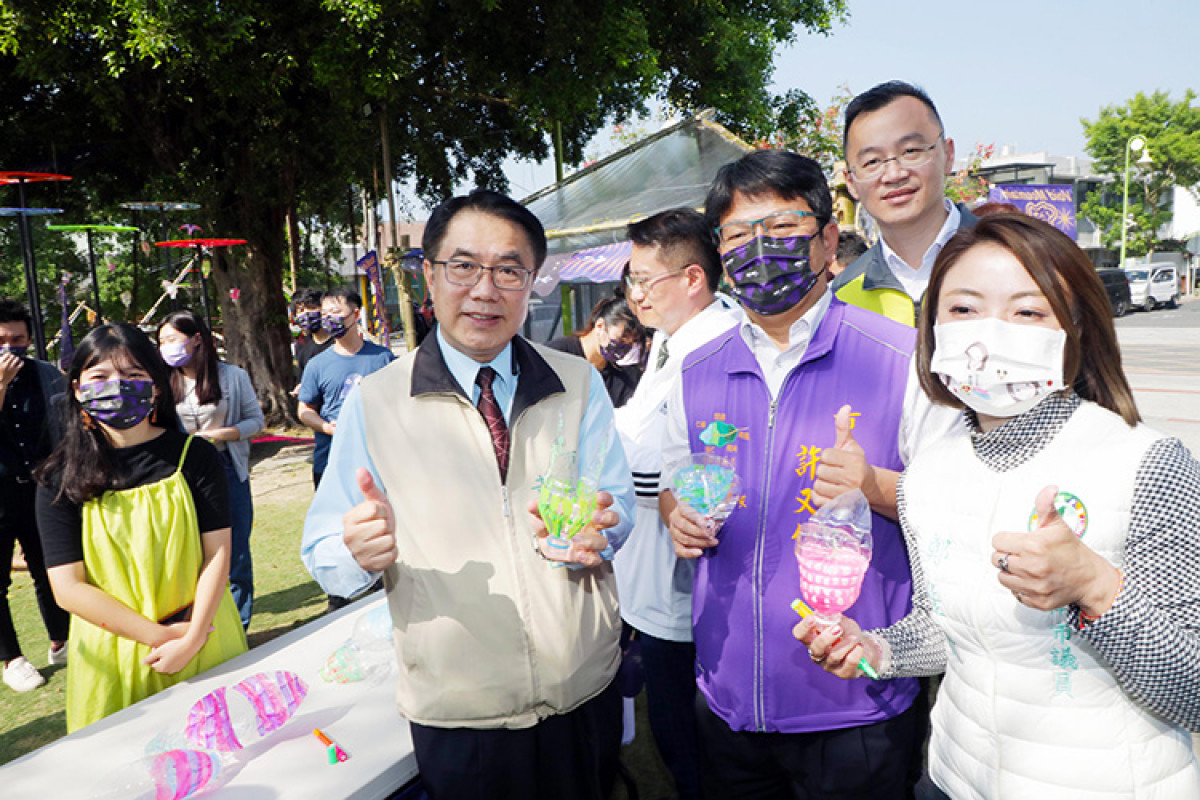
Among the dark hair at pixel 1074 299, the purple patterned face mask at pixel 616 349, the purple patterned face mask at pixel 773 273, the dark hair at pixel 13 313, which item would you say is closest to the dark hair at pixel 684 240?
the purple patterned face mask at pixel 616 349

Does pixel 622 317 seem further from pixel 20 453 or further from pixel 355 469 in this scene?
pixel 20 453

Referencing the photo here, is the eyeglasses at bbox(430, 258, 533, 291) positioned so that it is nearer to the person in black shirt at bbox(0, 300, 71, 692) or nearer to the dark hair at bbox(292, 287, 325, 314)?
the person in black shirt at bbox(0, 300, 71, 692)

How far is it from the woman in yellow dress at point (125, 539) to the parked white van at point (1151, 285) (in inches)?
1302

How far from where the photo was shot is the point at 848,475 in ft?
5.66

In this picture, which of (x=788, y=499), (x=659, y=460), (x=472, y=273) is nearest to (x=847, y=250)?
(x=659, y=460)

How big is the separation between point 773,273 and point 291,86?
11204 millimetres

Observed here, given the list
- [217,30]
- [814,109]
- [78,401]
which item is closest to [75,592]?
[78,401]

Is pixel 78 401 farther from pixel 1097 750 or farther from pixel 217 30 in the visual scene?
pixel 217 30

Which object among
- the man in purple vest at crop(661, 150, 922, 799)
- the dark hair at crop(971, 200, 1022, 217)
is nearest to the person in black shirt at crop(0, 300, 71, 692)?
the man in purple vest at crop(661, 150, 922, 799)

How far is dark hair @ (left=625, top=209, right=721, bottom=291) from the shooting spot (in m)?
3.06

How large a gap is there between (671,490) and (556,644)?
515mm

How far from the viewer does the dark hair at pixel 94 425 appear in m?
2.51

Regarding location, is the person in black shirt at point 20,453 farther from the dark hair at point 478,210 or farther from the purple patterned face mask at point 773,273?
the purple patterned face mask at point 773,273

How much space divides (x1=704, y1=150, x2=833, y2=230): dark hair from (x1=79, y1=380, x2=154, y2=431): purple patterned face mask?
213 cm
